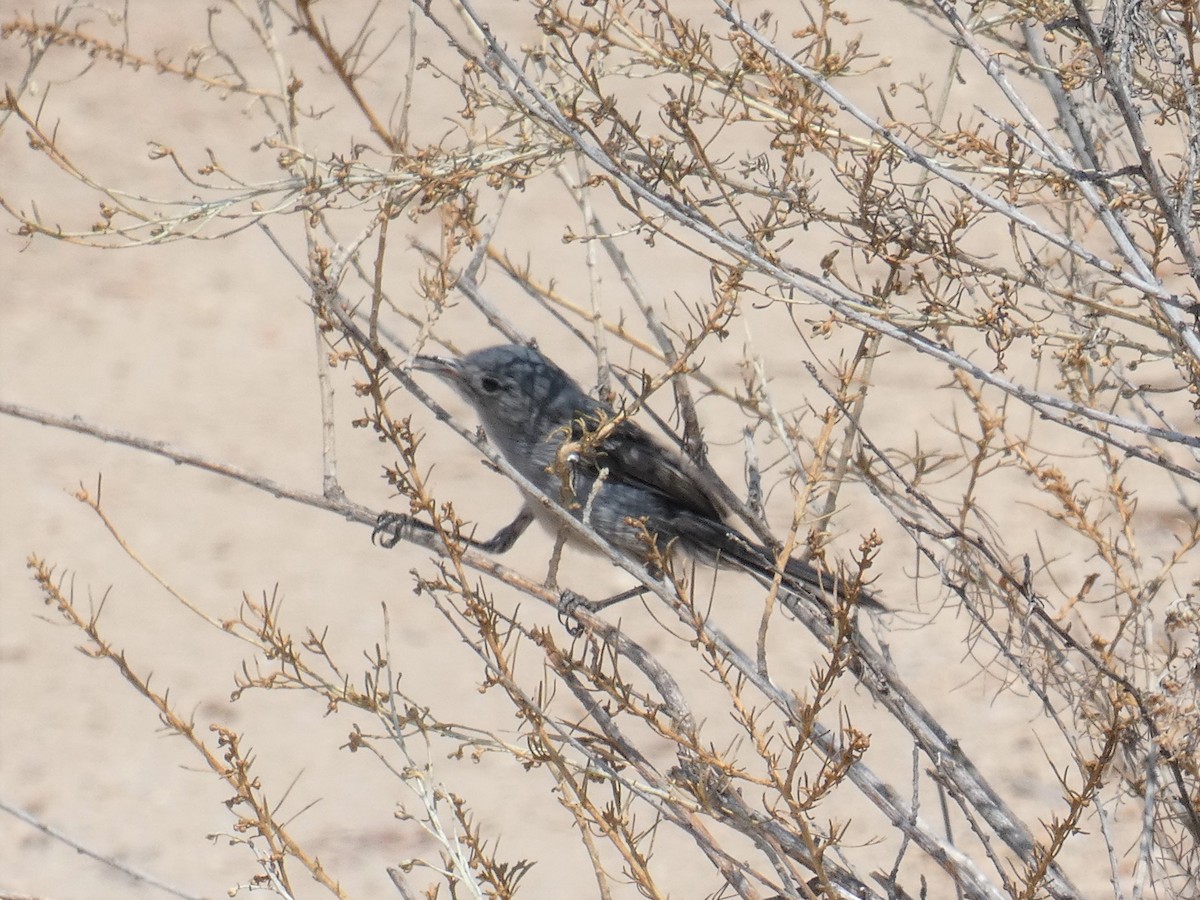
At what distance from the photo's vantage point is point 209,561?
7.20 meters

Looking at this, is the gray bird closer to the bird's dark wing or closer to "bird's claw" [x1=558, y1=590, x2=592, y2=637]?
the bird's dark wing

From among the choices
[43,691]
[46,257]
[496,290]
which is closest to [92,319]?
[46,257]

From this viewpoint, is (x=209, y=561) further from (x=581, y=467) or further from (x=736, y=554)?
(x=736, y=554)

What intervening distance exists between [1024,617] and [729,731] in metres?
3.48

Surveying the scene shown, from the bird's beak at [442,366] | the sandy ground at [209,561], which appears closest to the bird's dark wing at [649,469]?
the bird's beak at [442,366]

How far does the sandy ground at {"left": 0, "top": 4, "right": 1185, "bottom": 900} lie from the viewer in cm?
583

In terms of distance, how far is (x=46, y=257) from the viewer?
9234 mm

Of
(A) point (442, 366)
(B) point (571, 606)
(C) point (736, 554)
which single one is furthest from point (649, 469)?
(B) point (571, 606)

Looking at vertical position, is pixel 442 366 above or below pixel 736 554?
above

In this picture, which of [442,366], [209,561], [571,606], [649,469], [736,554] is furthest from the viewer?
[209,561]

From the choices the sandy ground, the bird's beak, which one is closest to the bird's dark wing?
the bird's beak

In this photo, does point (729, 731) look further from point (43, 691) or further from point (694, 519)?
point (43, 691)

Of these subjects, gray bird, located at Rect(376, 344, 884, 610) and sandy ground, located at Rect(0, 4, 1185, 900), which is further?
sandy ground, located at Rect(0, 4, 1185, 900)

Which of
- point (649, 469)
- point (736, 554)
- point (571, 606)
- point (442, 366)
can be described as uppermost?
point (649, 469)
